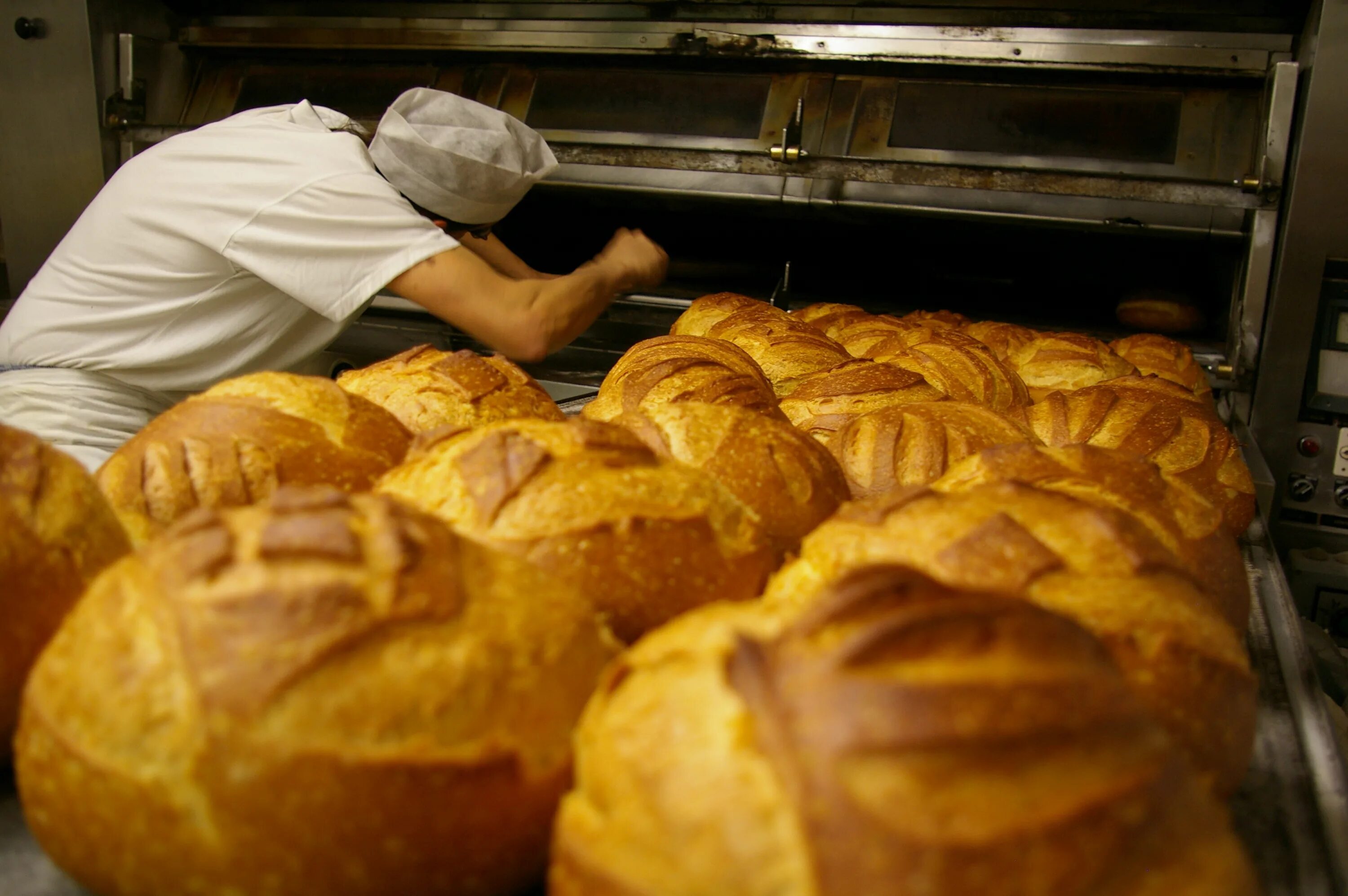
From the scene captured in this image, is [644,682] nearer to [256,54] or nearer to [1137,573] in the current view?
[1137,573]

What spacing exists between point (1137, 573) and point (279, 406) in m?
1.08

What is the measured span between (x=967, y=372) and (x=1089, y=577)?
1.59 meters

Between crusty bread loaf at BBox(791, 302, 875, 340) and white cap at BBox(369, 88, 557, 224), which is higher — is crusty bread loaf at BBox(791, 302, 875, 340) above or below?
below

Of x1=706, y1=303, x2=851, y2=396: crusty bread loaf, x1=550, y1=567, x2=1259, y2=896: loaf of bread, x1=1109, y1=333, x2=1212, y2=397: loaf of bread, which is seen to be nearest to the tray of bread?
x1=550, y1=567, x2=1259, y2=896: loaf of bread

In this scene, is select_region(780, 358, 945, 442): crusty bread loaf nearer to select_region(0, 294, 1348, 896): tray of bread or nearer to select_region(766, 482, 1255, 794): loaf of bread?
select_region(0, 294, 1348, 896): tray of bread

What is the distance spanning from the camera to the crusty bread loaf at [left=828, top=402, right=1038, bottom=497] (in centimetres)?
164

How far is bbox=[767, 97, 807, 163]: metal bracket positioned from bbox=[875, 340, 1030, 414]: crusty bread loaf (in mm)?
957

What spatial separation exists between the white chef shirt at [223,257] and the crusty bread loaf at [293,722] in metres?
1.83

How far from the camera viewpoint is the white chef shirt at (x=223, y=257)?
245 centimetres

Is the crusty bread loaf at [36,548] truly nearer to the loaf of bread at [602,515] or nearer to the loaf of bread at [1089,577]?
the loaf of bread at [602,515]

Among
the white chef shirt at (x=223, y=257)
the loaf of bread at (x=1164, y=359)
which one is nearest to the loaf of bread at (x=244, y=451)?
the white chef shirt at (x=223, y=257)

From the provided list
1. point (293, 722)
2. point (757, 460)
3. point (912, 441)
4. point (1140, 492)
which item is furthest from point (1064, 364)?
point (293, 722)

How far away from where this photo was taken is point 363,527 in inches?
31.1

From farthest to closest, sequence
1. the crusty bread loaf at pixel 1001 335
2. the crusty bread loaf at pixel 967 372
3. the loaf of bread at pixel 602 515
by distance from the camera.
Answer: the crusty bread loaf at pixel 1001 335 < the crusty bread loaf at pixel 967 372 < the loaf of bread at pixel 602 515
